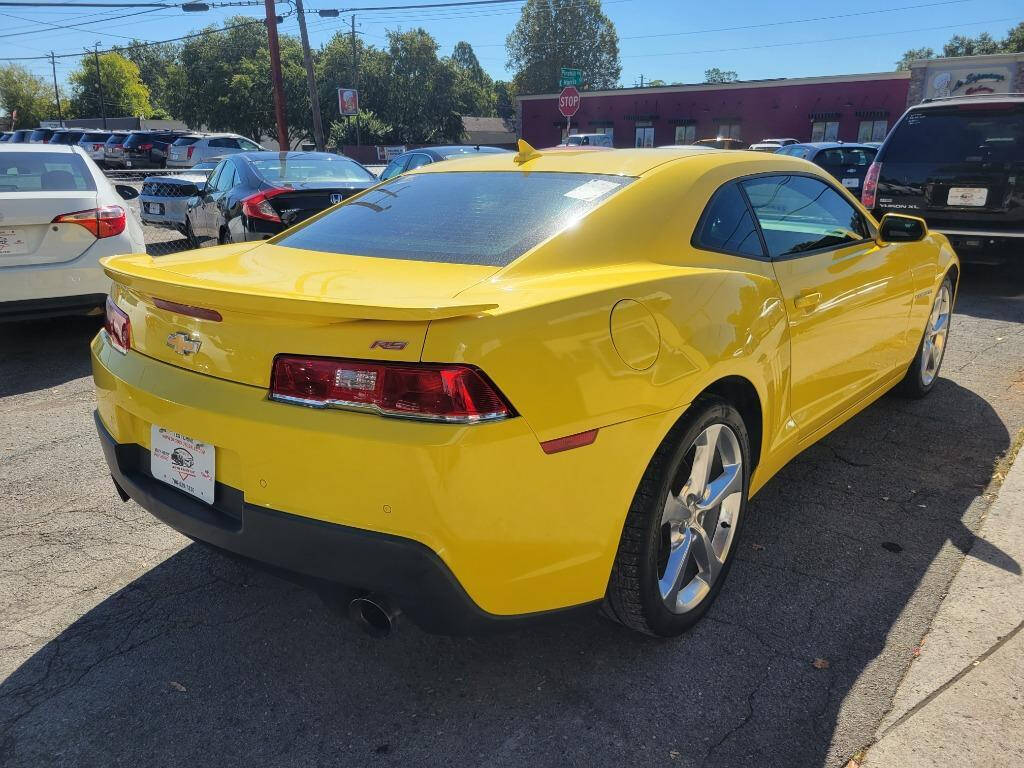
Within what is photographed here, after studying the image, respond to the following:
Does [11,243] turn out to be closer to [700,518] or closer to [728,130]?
[700,518]

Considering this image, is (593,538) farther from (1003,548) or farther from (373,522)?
(1003,548)

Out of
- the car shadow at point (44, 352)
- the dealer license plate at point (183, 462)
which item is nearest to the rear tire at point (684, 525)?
the dealer license plate at point (183, 462)

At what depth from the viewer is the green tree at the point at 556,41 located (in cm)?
9562

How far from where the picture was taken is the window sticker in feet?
8.49

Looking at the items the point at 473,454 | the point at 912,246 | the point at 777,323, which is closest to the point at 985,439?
the point at 912,246

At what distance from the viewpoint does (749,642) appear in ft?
8.29

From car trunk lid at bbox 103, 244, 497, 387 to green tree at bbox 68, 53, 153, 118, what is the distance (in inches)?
3969

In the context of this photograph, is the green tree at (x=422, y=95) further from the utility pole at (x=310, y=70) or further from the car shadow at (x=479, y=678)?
the car shadow at (x=479, y=678)

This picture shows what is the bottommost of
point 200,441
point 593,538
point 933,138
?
Answer: point 593,538

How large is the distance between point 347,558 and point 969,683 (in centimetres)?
186

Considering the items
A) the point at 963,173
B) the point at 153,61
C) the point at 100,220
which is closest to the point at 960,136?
the point at 963,173

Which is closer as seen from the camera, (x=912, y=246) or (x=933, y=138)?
(x=912, y=246)

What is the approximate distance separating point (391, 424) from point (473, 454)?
0.67ft

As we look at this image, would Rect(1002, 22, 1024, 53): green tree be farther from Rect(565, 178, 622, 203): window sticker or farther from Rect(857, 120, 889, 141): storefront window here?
Rect(565, 178, 622, 203): window sticker
